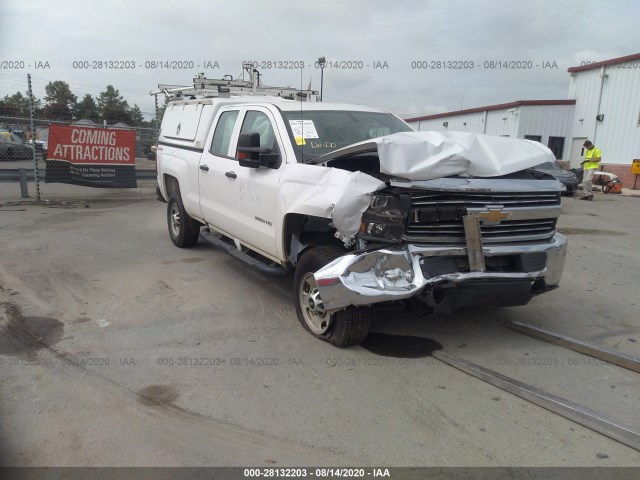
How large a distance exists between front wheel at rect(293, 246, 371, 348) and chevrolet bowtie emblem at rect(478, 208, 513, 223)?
1.13 m

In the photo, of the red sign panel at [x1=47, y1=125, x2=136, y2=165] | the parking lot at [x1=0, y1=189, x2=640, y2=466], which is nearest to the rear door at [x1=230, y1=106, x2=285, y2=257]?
the parking lot at [x1=0, y1=189, x2=640, y2=466]

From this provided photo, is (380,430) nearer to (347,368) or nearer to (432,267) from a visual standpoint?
(347,368)

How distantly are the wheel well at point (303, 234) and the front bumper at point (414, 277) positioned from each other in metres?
0.58

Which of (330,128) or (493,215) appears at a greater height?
(330,128)

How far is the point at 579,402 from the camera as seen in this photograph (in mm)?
3402

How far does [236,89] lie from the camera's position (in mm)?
9086

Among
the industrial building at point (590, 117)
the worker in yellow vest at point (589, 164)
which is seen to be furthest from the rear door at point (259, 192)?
the industrial building at point (590, 117)

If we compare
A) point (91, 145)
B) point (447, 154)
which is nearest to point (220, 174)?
point (447, 154)

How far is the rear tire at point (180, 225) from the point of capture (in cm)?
743

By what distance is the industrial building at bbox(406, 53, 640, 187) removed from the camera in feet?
68.0

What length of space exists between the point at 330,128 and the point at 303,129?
0.33m

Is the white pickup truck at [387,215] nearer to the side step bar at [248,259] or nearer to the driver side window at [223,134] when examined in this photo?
the side step bar at [248,259]

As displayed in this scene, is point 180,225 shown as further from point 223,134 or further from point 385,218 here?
point 385,218

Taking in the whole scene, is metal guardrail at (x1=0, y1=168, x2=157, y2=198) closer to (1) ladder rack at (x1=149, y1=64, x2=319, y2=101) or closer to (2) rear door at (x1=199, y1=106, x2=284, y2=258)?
(1) ladder rack at (x1=149, y1=64, x2=319, y2=101)
